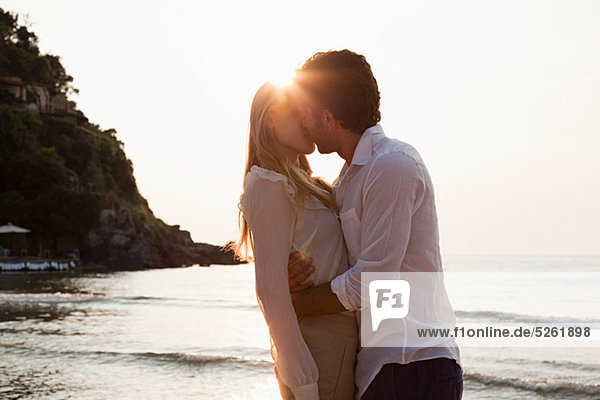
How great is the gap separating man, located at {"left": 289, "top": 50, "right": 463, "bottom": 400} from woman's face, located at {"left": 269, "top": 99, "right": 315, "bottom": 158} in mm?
89

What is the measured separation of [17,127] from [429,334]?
71.0 meters

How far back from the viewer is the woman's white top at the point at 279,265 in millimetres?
2635

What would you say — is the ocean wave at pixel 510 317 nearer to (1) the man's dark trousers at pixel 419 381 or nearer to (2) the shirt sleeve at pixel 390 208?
(1) the man's dark trousers at pixel 419 381

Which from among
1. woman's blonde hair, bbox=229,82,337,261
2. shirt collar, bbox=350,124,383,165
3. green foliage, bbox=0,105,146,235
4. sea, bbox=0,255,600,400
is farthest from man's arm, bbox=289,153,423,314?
green foliage, bbox=0,105,146,235

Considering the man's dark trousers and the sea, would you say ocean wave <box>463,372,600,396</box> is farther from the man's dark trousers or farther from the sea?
the man's dark trousers

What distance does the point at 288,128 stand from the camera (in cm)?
285

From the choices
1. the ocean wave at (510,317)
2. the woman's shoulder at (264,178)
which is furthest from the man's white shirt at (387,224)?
the ocean wave at (510,317)

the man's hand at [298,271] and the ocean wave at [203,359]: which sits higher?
the man's hand at [298,271]

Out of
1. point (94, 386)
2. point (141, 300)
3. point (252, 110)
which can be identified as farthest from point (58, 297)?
point (252, 110)

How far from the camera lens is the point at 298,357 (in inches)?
103

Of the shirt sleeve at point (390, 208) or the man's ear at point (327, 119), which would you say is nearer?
the shirt sleeve at point (390, 208)

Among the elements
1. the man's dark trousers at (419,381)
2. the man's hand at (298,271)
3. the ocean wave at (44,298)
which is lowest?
the ocean wave at (44,298)

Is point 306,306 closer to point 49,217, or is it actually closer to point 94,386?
point 94,386

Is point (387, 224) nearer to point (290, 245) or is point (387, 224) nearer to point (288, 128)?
point (290, 245)
